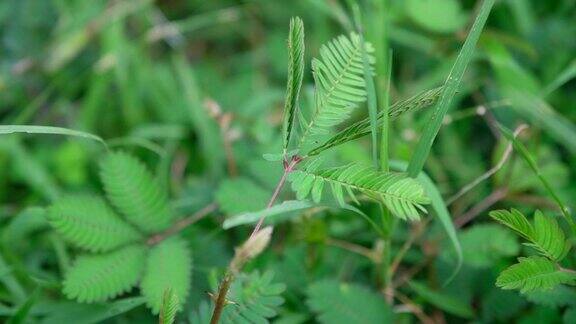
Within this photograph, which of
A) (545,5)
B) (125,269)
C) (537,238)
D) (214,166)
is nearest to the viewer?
(537,238)

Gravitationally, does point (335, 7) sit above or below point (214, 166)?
above

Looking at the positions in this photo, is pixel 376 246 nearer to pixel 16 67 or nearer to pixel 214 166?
pixel 214 166

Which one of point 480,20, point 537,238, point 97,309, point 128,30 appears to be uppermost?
point 480,20

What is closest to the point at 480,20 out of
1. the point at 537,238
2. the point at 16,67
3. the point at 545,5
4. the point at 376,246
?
the point at 537,238

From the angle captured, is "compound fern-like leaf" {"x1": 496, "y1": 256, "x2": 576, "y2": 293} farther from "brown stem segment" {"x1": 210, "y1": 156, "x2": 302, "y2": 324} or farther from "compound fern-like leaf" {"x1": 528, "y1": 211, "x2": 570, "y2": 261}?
"brown stem segment" {"x1": 210, "y1": 156, "x2": 302, "y2": 324}

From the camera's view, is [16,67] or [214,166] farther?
[16,67]

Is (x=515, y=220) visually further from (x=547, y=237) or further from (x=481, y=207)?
(x=481, y=207)

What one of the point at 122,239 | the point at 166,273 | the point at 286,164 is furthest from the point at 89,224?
the point at 286,164
